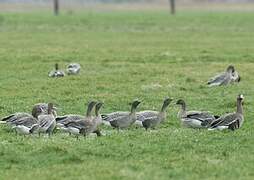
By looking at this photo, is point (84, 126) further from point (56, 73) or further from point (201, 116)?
point (56, 73)

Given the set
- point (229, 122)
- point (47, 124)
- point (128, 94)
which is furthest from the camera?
point (128, 94)

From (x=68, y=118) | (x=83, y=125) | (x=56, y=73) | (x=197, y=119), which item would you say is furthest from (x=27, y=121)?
(x=56, y=73)

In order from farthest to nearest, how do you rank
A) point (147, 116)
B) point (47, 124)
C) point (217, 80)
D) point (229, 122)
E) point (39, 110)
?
1. point (217, 80)
2. point (39, 110)
3. point (147, 116)
4. point (229, 122)
5. point (47, 124)

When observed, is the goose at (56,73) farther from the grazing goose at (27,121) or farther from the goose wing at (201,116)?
the grazing goose at (27,121)

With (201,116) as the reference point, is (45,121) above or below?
above

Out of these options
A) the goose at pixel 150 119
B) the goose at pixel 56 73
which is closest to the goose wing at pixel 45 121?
the goose at pixel 150 119

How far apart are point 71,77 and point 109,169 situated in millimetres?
13576

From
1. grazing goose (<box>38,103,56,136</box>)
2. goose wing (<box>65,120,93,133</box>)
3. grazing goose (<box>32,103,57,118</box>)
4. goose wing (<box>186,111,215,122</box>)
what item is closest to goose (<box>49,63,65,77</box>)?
grazing goose (<box>32,103,57,118</box>)

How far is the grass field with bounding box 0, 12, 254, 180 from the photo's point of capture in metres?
12.5

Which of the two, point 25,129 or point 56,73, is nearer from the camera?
point 25,129

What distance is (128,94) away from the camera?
22.0 m

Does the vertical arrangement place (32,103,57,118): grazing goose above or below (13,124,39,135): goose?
above

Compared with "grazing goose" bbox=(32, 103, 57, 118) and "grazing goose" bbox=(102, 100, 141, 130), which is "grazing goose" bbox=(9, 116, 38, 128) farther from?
"grazing goose" bbox=(102, 100, 141, 130)

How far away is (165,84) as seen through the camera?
79.7 feet
